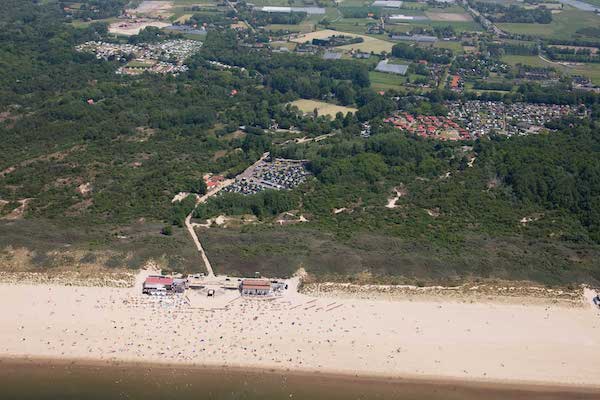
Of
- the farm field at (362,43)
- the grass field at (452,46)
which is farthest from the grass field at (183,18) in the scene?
the grass field at (452,46)

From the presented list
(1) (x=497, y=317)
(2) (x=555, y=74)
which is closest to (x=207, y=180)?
(1) (x=497, y=317)

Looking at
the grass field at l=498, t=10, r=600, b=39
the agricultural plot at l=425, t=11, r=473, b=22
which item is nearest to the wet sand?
the grass field at l=498, t=10, r=600, b=39

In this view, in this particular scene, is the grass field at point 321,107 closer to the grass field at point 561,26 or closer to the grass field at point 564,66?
the grass field at point 564,66

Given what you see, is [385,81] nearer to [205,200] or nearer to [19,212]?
[205,200]

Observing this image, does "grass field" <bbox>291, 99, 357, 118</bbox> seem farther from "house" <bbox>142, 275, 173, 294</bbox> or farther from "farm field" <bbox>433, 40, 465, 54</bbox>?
"house" <bbox>142, 275, 173, 294</bbox>

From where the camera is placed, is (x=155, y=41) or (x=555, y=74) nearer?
(x=555, y=74)

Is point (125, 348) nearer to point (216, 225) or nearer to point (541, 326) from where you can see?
point (216, 225)
